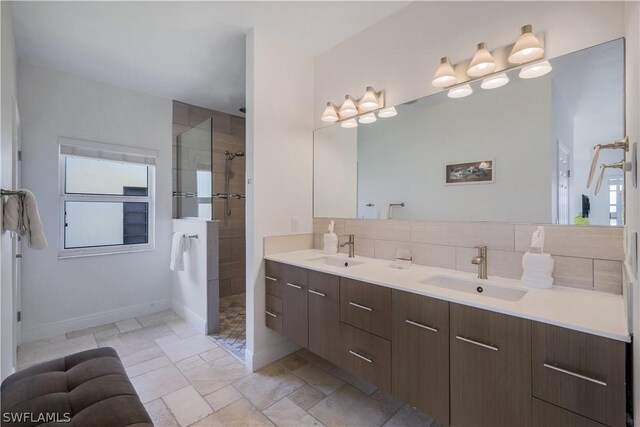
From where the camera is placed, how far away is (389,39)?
7.11 ft

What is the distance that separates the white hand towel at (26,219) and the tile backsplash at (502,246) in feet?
6.79

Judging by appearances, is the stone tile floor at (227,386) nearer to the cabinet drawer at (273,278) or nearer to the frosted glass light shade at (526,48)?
the cabinet drawer at (273,278)

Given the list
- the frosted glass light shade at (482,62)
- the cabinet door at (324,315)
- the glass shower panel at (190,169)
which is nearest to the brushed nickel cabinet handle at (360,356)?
the cabinet door at (324,315)

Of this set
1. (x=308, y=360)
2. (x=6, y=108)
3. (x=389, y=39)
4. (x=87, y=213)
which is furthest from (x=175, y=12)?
(x=308, y=360)

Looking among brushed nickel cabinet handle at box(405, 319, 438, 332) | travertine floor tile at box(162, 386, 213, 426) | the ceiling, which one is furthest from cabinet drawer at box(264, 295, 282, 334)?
the ceiling

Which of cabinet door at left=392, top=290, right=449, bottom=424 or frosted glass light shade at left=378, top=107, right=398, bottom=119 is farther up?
frosted glass light shade at left=378, top=107, right=398, bottom=119

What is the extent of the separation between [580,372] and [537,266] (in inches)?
21.9

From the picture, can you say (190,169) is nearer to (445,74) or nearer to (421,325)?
(445,74)

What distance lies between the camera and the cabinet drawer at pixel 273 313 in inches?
88.2

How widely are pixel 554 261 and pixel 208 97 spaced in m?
3.73

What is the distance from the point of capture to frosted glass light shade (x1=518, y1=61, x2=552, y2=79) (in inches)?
59.4

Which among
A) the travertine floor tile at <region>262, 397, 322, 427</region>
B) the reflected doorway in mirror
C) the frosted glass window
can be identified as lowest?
the travertine floor tile at <region>262, 397, 322, 427</region>

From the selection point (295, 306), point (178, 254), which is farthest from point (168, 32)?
point (295, 306)

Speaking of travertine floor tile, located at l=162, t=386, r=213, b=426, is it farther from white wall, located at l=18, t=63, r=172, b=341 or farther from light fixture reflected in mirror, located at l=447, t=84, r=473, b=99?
light fixture reflected in mirror, located at l=447, t=84, r=473, b=99
